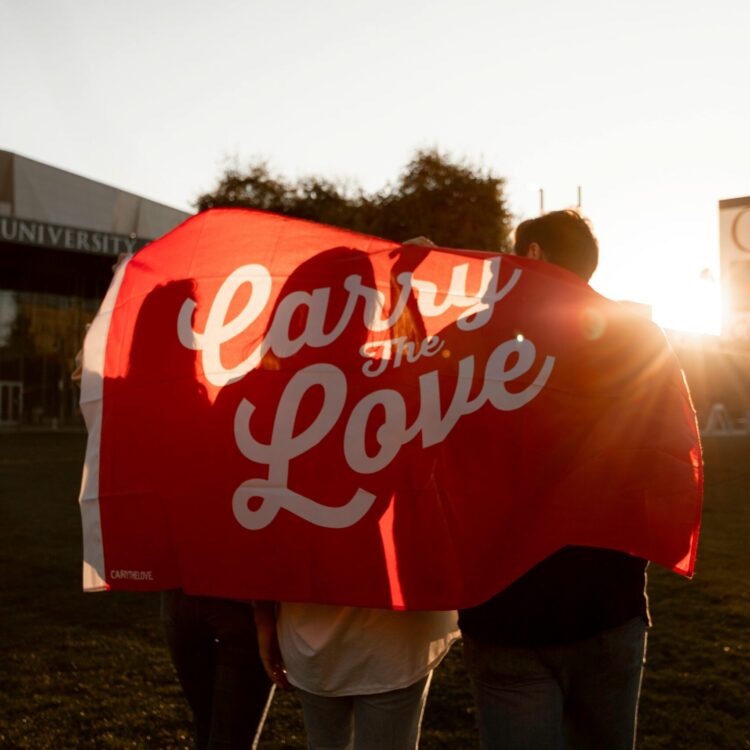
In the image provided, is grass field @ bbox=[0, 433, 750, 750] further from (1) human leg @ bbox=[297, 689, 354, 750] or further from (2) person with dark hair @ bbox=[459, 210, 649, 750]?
(2) person with dark hair @ bbox=[459, 210, 649, 750]

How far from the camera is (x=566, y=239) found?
259 centimetres

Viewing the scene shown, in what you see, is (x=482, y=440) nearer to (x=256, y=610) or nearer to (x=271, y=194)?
(x=256, y=610)

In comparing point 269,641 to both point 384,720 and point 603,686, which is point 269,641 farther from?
point 603,686

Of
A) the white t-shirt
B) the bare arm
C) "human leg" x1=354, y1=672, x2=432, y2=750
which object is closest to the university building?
the bare arm

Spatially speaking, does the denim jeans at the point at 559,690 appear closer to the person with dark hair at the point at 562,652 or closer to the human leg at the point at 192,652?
the person with dark hair at the point at 562,652

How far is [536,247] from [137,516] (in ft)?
4.63

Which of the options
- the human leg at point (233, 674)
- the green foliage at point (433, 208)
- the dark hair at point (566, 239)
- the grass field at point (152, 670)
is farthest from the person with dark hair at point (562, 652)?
the green foliage at point (433, 208)

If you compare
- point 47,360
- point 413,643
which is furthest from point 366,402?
point 47,360

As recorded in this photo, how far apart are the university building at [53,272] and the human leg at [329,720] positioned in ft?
114

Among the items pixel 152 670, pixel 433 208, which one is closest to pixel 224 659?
pixel 152 670

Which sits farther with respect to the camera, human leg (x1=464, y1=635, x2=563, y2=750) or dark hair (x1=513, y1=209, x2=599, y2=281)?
dark hair (x1=513, y1=209, x2=599, y2=281)

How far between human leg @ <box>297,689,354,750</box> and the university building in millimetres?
34834

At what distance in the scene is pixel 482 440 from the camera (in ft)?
7.88

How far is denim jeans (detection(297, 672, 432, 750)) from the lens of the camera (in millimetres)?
2350
